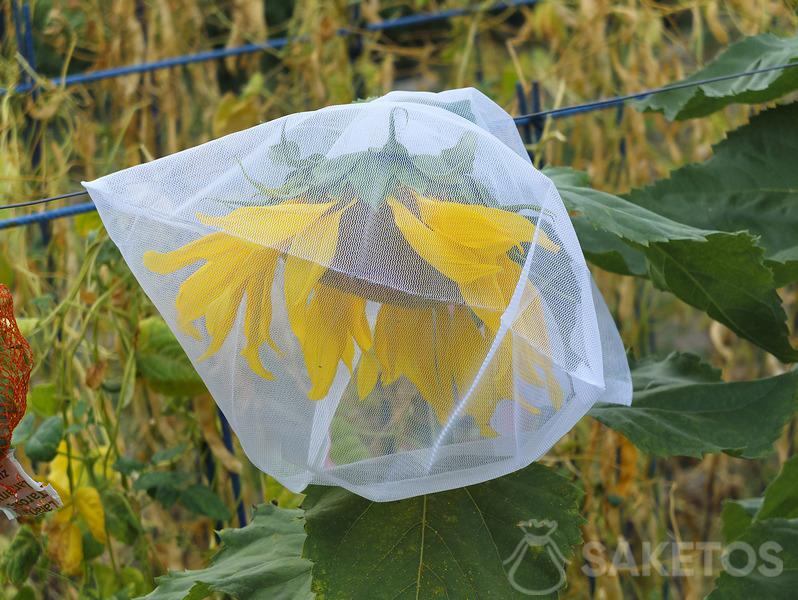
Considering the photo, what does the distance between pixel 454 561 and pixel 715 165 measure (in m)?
0.54

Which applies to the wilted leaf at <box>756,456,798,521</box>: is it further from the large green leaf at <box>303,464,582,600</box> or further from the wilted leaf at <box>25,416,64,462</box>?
the wilted leaf at <box>25,416,64,462</box>

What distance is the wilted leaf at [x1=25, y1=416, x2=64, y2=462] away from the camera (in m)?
0.97

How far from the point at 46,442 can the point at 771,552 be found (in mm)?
661

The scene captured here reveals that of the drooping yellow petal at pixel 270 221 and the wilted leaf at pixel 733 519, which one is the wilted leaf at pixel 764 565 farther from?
the drooping yellow petal at pixel 270 221

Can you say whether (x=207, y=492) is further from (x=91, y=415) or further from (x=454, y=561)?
(x=454, y=561)

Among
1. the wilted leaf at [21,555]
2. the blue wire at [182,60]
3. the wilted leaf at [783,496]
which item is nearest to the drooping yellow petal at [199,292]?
the wilted leaf at [21,555]

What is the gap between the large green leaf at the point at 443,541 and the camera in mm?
686

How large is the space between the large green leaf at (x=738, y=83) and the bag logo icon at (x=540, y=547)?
0.46m

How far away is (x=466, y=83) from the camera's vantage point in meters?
2.16

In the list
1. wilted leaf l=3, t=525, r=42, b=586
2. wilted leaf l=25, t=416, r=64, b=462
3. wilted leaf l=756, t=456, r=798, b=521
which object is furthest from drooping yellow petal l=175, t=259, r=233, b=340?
wilted leaf l=756, t=456, r=798, b=521

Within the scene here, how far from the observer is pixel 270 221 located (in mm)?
608

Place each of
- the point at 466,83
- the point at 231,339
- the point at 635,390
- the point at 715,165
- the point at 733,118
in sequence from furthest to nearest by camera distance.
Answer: the point at 466,83, the point at 733,118, the point at 715,165, the point at 635,390, the point at 231,339

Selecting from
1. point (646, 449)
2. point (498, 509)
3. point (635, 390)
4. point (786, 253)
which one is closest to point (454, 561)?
point (498, 509)

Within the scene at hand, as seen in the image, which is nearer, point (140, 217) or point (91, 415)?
point (140, 217)
